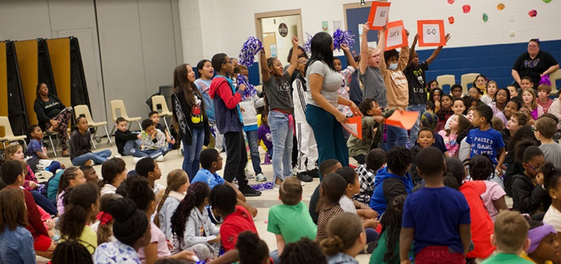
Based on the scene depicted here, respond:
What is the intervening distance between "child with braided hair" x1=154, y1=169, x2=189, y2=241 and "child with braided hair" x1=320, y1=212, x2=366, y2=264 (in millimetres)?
1839

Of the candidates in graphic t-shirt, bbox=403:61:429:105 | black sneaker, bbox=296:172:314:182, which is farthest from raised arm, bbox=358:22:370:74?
graphic t-shirt, bbox=403:61:429:105

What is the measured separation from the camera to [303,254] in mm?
2877

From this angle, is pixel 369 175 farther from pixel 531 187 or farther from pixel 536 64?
pixel 536 64

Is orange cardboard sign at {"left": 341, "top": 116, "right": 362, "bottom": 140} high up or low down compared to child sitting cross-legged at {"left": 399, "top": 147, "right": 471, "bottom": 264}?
up

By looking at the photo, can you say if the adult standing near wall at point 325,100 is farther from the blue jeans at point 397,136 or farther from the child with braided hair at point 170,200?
the blue jeans at point 397,136

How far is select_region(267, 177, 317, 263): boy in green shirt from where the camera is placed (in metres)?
4.33

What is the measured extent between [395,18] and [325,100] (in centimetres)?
890

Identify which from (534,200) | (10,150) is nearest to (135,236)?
(534,200)

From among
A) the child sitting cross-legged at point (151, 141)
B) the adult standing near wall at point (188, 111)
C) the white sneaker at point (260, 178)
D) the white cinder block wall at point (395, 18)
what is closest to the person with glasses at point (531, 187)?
the adult standing near wall at point (188, 111)

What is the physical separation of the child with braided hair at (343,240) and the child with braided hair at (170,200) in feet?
6.03

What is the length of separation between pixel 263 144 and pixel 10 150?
305 centimetres

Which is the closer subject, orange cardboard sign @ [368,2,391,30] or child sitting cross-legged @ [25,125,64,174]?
orange cardboard sign @ [368,2,391,30]

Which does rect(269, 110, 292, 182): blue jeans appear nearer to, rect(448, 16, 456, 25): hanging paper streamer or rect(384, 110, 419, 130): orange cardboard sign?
rect(384, 110, 419, 130): orange cardboard sign

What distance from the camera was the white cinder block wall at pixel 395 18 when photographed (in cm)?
1311
